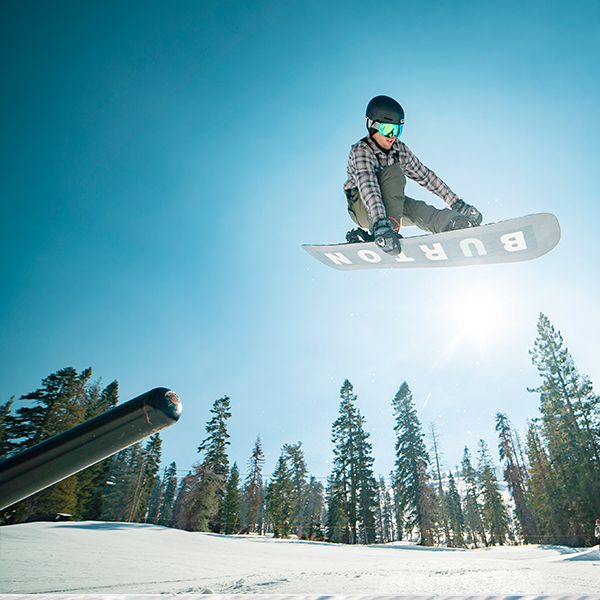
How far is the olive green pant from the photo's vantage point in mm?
3828

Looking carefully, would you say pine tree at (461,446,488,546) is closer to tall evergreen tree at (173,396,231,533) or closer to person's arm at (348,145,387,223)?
tall evergreen tree at (173,396,231,533)

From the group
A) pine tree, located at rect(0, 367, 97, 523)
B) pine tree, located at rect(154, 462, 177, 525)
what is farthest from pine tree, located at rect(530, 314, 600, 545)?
pine tree, located at rect(154, 462, 177, 525)

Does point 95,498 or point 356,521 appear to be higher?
point 95,498

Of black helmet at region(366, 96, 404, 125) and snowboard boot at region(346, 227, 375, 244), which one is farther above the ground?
black helmet at region(366, 96, 404, 125)

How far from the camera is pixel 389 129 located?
3.67 metres

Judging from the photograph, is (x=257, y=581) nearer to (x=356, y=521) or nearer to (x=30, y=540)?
(x=30, y=540)

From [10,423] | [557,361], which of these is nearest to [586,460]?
[557,361]

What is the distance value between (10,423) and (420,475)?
113ft

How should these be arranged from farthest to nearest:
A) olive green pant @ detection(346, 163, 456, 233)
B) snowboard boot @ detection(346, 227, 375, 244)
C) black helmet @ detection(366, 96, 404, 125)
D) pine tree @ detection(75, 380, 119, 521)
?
pine tree @ detection(75, 380, 119, 521) < snowboard boot @ detection(346, 227, 375, 244) < olive green pant @ detection(346, 163, 456, 233) < black helmet @ detection(366, 96, 404, 125)

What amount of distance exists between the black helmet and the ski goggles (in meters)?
0.05

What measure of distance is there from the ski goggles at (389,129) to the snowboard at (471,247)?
1.20m

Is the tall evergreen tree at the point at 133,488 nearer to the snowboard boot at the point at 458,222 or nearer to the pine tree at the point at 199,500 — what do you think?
the pine tree at the point at 199,500

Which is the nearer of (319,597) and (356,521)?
(319,597)

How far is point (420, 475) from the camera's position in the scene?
3244cm
